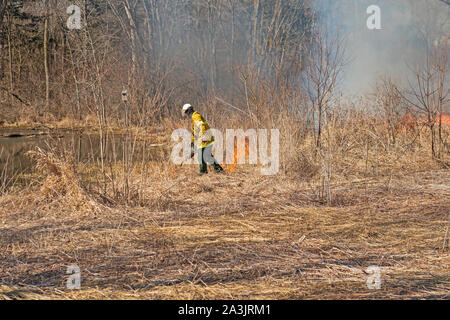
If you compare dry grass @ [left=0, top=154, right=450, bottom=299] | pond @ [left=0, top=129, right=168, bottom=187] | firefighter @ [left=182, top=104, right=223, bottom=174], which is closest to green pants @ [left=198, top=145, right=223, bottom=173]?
firefighter @ [left=182, top=104, right=223, bottom=174]

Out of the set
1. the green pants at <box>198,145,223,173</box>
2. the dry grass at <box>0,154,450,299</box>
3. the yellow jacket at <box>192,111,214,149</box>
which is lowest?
the dry grass at <box>0,154,450,299</box>

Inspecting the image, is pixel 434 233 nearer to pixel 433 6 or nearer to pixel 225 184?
pixel 225 184

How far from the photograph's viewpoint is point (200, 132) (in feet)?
32.1

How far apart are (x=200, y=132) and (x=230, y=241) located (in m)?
4.79

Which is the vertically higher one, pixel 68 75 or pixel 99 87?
pixel 68 75

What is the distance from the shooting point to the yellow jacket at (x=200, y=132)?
980 cm

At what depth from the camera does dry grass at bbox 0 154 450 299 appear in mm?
3939

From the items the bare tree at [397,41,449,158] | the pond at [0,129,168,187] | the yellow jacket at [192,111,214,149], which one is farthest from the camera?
the pond at [0,129,168,187]

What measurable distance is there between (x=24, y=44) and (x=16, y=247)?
81.9ft

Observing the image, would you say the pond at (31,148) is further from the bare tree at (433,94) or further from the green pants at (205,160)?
the bare tree at (433,94)

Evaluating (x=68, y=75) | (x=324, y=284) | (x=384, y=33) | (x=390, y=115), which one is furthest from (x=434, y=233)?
(x=68, y=75)

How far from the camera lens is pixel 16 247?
521 centimetres

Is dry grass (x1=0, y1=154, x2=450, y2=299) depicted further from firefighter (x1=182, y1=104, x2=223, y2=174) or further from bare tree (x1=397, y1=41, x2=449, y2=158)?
bare tree (x1=397, y1=41, x2=449, y2=158)

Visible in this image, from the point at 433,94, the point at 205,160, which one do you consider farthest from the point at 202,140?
the point at 433,94
